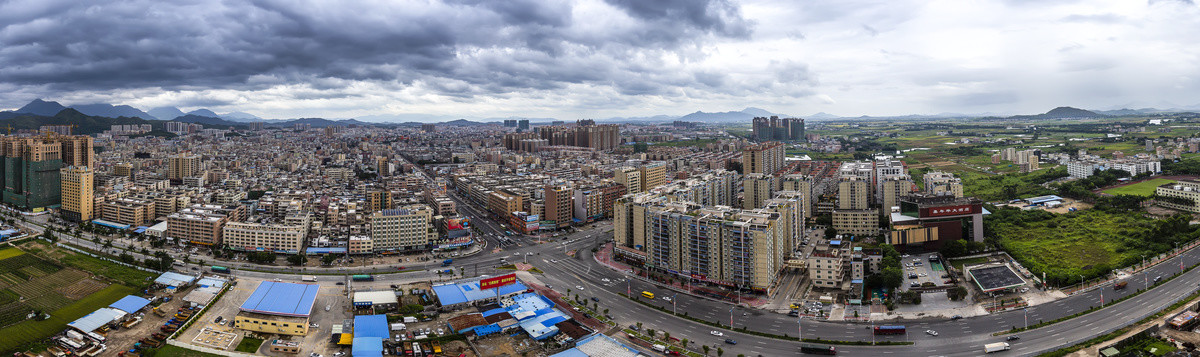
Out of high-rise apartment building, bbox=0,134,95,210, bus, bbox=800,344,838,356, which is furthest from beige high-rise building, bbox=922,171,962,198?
high-rise apartment building, bbox=0,134,95,210

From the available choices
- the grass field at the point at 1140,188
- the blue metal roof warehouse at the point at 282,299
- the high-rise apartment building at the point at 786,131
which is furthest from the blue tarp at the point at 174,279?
the high-rise apartment building at the point at 786,131

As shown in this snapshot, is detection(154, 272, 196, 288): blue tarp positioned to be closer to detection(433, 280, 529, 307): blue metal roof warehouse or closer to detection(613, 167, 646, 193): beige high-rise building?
detection(433, 280, 529, 307): blue metal roof warehouse

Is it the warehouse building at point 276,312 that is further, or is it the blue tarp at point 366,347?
the warehouse building at point 276,312

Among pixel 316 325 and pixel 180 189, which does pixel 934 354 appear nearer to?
pixel 316 325

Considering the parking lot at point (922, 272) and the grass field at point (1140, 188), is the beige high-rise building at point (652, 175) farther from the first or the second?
the grass field at point (1140, 188)

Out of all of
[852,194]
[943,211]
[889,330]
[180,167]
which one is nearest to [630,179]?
[852,194]

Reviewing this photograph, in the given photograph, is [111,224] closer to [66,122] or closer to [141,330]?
[141,330]

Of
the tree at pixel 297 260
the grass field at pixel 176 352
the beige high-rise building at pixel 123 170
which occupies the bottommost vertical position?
the grass field at pixel 176 352
